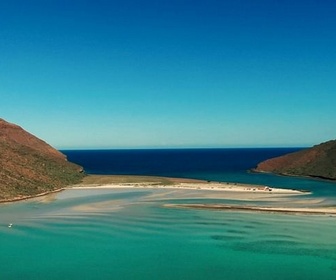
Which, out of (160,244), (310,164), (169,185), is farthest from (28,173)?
(310,164)

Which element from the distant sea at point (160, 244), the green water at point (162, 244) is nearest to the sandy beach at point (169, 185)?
the distant sea at point (160, 244)

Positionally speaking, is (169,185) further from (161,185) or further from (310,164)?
(310,164)

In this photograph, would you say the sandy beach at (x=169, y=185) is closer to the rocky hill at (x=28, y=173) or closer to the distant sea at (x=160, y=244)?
the rocky hill at (x=28, y=173)

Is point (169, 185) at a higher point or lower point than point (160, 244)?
higher

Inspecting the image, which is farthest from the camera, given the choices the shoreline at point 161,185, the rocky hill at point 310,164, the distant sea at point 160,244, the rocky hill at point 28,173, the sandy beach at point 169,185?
the rocky hill at point 310,164

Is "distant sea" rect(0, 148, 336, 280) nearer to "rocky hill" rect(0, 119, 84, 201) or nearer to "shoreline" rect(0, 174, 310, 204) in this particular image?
"rocky hill" rect(0, 119, 84, 201)

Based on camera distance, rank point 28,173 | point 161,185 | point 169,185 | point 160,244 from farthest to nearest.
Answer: point 161,185
point 169,185
point 28,173
point 160,244

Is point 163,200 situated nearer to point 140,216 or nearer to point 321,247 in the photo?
point 140,216
